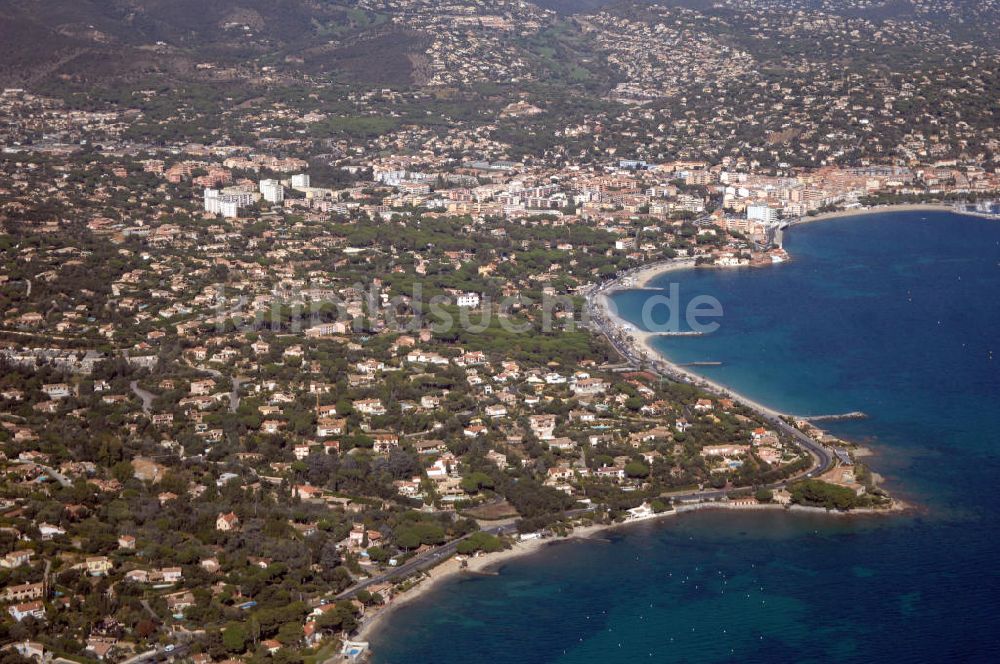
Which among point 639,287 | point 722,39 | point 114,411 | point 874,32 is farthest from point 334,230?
point 874,32

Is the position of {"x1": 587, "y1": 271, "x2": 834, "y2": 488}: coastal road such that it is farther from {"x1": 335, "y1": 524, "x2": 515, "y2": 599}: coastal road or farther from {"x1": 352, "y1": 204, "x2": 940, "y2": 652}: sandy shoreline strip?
{"x1": 335, "y1": 524, "x2": 515, "y2": 599}: coastal road

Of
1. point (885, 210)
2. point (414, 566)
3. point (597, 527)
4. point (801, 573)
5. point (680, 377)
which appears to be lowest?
point (801, 573)

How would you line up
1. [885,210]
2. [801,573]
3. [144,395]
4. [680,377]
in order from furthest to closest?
[885,210] < [680,377] < [144,395] < [801,573]

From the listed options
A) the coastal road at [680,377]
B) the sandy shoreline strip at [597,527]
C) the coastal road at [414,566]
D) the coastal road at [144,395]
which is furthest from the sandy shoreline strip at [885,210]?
the coastal road at [414,566]

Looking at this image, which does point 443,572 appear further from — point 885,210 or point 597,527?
point 885,210

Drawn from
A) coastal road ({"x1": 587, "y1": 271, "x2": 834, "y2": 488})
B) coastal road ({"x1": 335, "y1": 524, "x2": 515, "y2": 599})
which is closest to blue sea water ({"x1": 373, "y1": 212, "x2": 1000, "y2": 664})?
coastal road ({"x1": 335, "y1": 524, "x2": 515, "y2": 599})

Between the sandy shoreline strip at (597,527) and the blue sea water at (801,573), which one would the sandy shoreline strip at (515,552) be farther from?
the blue sea water at (801,573)

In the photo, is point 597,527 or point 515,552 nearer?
point 515,552

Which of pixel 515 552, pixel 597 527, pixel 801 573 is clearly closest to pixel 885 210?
pixel 597 527

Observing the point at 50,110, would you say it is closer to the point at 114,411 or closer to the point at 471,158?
the point at 471,158
